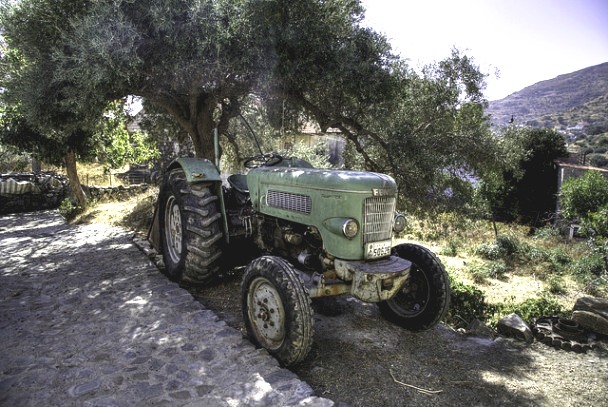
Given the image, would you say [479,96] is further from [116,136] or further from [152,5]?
[116,136]

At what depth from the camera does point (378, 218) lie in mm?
3314

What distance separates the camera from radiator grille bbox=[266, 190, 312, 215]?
135 inches

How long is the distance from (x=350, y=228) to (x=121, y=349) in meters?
2.12

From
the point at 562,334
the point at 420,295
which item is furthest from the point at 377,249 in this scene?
the point at 562,334

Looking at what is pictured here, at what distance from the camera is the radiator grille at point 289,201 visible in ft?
11.3

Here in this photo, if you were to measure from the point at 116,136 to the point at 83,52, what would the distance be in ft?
24.5

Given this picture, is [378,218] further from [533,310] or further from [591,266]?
[591,266]

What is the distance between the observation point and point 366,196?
319 cm

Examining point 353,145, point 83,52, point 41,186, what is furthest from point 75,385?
point 41,186

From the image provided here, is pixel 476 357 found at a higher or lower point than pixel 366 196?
lower

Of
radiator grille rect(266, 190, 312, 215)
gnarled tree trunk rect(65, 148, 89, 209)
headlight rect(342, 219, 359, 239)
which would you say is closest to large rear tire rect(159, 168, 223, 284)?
radiator grille rect(266, 190, 312, 215)

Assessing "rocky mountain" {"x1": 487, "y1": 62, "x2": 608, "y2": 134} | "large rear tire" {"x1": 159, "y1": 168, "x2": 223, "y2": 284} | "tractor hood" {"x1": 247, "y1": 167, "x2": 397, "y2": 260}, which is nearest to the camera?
"tractor hood" {"x1": 247, "y1": 167, "x2": 397, "y2": 260}

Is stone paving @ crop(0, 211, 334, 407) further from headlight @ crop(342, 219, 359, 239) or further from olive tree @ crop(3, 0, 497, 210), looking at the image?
olive tree @ crop(3, 0, 497, 210)

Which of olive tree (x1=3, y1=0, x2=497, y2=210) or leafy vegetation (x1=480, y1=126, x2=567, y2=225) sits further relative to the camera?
leafy vegetation (x1=480, y1=126, x2=567, y2=225)
